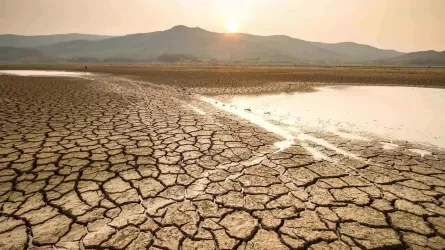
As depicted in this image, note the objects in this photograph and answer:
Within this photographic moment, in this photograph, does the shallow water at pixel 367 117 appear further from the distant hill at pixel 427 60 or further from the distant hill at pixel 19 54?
the distant hill at pixel 19 54

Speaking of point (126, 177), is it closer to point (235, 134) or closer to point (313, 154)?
point (235, 134)

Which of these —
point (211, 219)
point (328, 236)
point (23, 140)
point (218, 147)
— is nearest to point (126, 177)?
point (211, 219)

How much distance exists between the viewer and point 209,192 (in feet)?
8.43

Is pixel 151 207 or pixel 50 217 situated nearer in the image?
pixel 50 217

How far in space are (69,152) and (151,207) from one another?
2.08 meters

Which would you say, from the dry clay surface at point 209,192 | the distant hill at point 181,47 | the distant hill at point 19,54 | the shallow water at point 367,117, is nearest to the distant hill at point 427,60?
the distant hill at point 181,47

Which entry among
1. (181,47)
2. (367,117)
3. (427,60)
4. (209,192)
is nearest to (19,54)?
(181,47)

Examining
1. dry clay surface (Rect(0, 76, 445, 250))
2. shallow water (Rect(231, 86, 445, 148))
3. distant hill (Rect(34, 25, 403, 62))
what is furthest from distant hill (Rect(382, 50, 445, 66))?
dry clay surface (Rect(0, 76, 445, 250))

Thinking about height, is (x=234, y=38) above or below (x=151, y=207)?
above

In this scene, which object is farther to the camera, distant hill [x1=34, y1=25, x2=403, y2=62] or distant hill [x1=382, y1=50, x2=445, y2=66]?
distant hill [x1=34, y1=25, x2=403, y2=62]

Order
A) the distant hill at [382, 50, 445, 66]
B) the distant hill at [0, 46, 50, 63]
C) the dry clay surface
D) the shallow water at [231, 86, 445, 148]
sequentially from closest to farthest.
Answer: the dry clay surface
the shallow water at [231, 86, 445, 148]
the distant hill at [382, 50, 445, 66]
the distant hill at [0, 46, 50, 63]

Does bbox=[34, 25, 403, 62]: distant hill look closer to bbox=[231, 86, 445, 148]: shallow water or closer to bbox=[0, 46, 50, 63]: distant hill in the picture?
bbox=[0, 46, 50, 63]: distant hill

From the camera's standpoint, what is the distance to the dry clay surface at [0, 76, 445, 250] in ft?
6.28

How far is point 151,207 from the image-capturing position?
7.47ft
